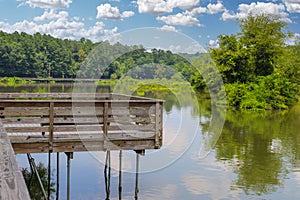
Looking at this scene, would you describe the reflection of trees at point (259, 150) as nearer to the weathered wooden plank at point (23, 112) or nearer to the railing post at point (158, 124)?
the railing post at point (158, 124)

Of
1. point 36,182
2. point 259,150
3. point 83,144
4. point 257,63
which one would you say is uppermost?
point 257,63

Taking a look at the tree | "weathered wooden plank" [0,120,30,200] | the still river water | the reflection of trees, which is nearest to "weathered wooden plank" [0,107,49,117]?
the tree

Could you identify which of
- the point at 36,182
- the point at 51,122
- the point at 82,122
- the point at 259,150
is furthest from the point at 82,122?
the point at 259,150

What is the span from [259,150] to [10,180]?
49.7 feet

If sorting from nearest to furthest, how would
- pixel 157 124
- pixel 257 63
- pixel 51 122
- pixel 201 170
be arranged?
pixel 51 122 → pixel 157 124 → pixel 201 170 → pixel 257 63

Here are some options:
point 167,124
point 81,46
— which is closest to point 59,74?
point 81,46

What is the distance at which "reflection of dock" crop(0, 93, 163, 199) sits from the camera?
324 inches

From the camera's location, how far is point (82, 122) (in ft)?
28.3

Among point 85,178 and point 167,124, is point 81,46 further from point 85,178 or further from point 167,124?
point 85,178

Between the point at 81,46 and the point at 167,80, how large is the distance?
2508 inches

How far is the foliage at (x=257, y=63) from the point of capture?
1414 inches

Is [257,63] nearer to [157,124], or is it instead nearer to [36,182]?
[36,182]

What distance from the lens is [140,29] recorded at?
Answer: 43.0ft

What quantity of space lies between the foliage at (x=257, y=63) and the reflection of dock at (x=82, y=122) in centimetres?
2700
